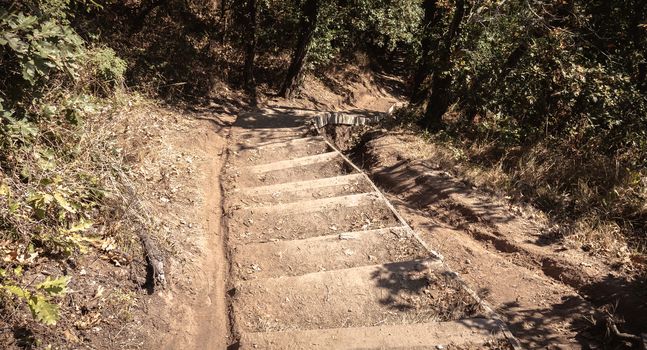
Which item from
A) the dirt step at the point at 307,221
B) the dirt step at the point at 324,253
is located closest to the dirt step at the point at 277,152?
the dirt step at the point at 307,221

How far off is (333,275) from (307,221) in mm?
1393

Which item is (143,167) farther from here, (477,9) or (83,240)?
(477,9)

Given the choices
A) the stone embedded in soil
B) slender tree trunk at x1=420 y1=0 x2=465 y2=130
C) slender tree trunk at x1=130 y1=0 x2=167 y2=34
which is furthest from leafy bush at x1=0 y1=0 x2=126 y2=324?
slender tree trunk at x1=420 y1=0 x2=465 y2=130

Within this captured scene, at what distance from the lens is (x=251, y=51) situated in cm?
1216

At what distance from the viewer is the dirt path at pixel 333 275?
4098 millimetres

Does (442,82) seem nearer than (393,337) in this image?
No

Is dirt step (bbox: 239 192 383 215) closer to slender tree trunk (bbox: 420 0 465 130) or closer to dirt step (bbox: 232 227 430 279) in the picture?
dirt step (bbox: 232 227 430 279)

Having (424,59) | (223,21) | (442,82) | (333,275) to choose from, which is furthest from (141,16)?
(333,275)

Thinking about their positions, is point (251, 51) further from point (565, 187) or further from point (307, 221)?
point (565, 187)

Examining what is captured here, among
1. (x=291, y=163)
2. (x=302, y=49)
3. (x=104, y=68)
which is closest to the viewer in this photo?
(x=104, y=68)

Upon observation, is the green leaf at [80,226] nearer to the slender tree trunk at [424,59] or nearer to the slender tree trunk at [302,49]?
the slender tree trunk at [302,49]

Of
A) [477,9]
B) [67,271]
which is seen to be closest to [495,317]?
[67,271]

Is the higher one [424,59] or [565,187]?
[424,59]

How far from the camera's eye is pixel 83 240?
4160mm
